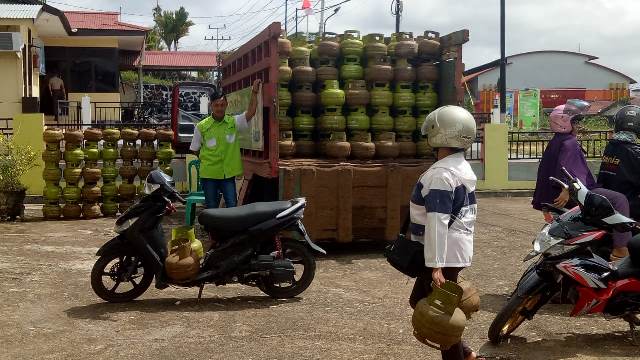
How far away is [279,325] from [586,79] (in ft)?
187

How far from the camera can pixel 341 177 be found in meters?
8.51

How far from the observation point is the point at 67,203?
11609 mm

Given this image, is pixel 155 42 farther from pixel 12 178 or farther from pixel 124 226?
pixel 124 226

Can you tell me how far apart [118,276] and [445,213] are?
11.7ft

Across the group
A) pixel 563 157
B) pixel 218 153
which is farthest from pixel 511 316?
pixel 218 153

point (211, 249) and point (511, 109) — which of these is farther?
point (511, 109)

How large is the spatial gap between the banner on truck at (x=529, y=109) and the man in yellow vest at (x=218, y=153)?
1339 inches

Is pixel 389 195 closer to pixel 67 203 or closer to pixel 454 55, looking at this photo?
pixel 454 55

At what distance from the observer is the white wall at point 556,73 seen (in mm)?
55531

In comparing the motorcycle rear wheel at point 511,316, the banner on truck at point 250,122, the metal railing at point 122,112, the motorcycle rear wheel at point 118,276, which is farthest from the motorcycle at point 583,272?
the metal railing at point 122,112

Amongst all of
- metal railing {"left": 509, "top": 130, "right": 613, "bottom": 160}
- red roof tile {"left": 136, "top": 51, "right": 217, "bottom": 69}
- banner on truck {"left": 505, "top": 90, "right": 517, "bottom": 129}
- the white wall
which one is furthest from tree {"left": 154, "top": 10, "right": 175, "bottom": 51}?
metal railing {"left": 509, "top": 130, "right": 613, "bottom": 160}

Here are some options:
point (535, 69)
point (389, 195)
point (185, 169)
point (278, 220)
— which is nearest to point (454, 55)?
point (389, 195)

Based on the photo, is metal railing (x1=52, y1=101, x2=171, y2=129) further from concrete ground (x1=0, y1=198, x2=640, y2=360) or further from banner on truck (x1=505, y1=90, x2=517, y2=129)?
banner on truck (x1=505, y1=90, x2=517, y2=129)

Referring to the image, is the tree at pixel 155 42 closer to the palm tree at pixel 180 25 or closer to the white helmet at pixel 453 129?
the palm tree at pixel 180 25
